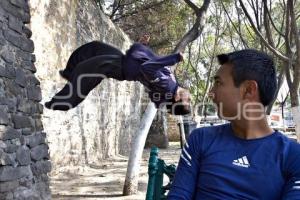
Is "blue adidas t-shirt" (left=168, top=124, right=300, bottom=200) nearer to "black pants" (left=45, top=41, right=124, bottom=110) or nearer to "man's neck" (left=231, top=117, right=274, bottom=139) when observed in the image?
"man's neck" (left=231, top=117, right=274, bottom=139)

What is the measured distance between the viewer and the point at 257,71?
→ 1.78m

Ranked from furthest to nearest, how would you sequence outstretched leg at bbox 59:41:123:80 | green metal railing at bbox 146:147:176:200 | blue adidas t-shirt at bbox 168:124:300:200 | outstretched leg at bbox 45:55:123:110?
outstretched leg at bbox 59:41:123:80 → outstretched leg at bbox 45:55:123:110 → green metal railing at bbox 146:147:176:200 → blue adidas t-shirt at bbox 168:124:300:200

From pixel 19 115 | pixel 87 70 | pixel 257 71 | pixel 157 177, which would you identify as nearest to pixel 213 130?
pixel 257 71

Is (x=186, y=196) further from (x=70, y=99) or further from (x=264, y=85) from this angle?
(x=70, y=99)

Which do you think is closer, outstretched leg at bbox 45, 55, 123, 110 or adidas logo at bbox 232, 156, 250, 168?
adidas logo at bbox 232, 156, 250, 168

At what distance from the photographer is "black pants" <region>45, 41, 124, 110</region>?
8.52 ft

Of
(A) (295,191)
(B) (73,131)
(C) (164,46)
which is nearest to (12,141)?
(A) (295,191)

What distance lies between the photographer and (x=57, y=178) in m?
7.78

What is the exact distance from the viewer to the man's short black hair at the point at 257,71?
1.79m

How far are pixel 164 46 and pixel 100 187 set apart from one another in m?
8.70

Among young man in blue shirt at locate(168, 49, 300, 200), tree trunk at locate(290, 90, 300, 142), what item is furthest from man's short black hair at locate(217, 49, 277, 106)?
tree trunk at locate(290, 90, 300, 142)

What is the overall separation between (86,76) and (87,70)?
Answer: 0.23 ft

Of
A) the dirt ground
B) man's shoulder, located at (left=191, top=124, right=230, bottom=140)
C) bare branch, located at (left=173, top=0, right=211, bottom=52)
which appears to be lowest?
the dirt ground

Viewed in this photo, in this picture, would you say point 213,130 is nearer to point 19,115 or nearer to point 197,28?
point 19,115
